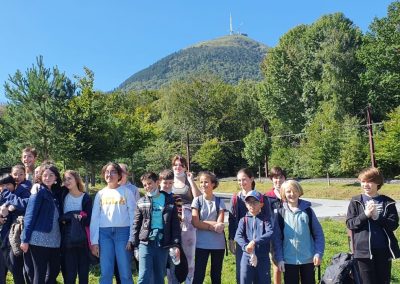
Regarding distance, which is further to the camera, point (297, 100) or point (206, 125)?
point (206, 125)

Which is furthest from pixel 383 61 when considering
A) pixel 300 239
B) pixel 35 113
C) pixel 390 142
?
pixel 300 239

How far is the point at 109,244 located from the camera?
4797 mm

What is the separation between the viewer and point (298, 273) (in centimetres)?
450

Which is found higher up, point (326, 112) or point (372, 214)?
point (326, 112)

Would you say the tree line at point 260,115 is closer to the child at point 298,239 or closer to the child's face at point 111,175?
the child's face at point 111,175

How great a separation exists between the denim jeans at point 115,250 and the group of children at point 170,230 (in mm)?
12

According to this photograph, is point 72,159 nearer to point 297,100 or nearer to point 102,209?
point 102,209

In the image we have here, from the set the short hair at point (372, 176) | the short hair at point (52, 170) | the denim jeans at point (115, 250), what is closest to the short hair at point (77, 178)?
the short hair at point (52, 170)

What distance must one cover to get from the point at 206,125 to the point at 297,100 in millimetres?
13566

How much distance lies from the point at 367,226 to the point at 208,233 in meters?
1.83

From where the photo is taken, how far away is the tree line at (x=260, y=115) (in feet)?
58.3

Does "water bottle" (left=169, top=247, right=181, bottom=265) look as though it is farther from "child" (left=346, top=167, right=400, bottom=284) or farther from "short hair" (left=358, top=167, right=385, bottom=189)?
"short hair" (left=358, top=167, right=385, bottom=189)

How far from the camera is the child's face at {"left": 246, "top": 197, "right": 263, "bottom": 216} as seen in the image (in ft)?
14.9

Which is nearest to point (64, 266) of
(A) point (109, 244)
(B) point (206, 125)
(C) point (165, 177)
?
(A) point (109, 244)
